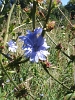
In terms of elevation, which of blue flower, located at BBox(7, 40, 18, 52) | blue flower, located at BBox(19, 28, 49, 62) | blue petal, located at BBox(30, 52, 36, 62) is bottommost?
blue flower, located at BBox(7, 40, 18, 52)

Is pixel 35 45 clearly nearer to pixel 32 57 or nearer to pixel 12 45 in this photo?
pixel 32 57

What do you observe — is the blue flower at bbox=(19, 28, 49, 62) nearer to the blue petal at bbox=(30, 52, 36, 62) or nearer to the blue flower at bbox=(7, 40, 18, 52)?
the blue petal at bbox=(30, 52, 36, 62)

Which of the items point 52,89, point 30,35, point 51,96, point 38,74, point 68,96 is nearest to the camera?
point 30,35

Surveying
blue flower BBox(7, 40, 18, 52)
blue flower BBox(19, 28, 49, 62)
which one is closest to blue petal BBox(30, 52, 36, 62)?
blue flower BBox(19, 28, 49, 62)

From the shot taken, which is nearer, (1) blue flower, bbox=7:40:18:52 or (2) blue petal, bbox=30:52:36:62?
(2) blue petal, bbox=30:52:36:62

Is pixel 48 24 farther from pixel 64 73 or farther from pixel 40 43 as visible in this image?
pixel 64 73

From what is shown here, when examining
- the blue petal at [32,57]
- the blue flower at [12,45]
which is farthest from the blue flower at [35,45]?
the blue flower at [12,45]

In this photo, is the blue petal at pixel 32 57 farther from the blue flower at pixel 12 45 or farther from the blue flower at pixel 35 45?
the blue flower at pixel 12 45

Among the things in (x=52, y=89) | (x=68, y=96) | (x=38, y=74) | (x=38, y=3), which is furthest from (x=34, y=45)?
(x=38, y=74)

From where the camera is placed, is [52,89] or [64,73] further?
[64,73]
